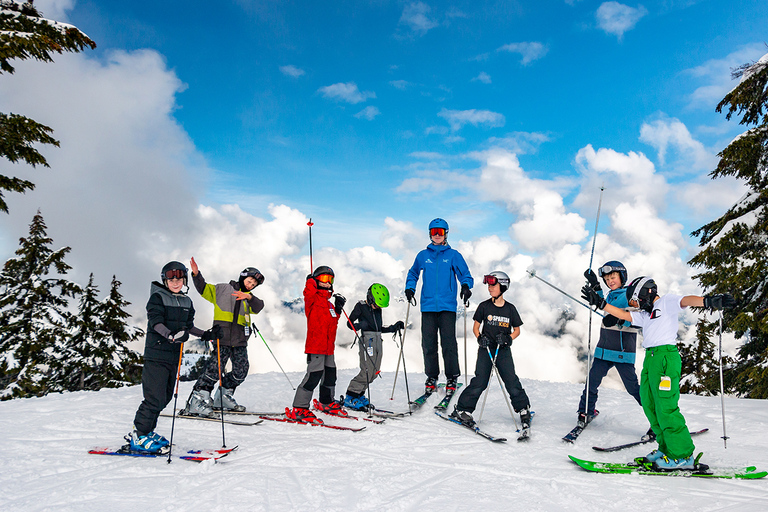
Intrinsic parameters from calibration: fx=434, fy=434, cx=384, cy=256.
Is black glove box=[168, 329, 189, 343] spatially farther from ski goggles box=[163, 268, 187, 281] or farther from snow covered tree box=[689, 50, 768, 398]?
snow covered tree box=[689, 50, 768, 398]

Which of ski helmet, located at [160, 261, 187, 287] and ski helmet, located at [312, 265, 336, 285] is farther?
ski helmet, located at [312, 265, 336, 285]

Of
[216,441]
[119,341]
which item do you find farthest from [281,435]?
[119,341]

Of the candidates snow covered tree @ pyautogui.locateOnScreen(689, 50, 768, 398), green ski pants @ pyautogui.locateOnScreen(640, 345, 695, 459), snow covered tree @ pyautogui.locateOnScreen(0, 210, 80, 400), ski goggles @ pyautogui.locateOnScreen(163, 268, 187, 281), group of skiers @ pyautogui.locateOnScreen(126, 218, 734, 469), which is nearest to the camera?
green ski pants @ pyautogui.locateOnScreen(640, 345, 695, 459)

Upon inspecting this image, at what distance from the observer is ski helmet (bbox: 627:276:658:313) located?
4980 mm

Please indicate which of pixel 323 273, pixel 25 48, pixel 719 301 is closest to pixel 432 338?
pixel 323 273

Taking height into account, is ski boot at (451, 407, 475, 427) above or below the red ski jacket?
below

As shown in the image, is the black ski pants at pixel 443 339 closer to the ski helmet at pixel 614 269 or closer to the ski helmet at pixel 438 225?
the ski helmet at pixel 438 225

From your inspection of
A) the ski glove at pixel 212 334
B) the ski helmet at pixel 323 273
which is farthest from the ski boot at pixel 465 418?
the ski glove at pixel 212 334

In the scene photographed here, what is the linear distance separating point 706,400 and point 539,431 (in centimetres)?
430

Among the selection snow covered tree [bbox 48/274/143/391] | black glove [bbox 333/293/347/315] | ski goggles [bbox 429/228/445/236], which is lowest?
snow covered tree [bbox 48/274/143/391]

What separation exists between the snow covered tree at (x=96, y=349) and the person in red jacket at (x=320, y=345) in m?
15.8

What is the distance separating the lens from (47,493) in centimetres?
392

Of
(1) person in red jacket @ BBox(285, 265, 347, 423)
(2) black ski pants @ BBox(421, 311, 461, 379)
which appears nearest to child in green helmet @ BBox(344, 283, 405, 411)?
(1) person in red jacket @ BBox(285, 265, 347, 423)

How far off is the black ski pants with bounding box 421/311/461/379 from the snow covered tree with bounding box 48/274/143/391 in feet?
54.6
